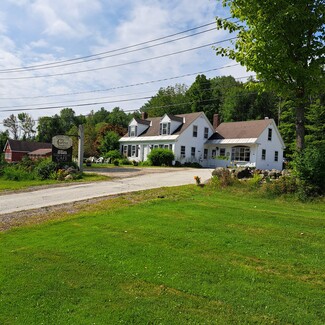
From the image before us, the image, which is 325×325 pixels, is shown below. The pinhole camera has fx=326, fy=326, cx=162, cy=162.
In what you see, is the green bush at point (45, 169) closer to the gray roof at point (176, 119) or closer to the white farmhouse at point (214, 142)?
the white farmhouse at point (214, 142)

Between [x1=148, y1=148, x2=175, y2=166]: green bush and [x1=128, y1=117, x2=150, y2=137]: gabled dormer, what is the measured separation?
28.2ft

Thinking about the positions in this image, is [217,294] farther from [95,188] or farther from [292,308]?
[95,188]

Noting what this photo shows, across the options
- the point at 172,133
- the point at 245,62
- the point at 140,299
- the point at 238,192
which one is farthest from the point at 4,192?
the point at 172,133

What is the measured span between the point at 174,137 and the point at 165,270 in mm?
32821

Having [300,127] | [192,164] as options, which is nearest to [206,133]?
[192,164]

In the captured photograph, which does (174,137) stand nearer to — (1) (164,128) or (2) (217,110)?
(1) (164,128)

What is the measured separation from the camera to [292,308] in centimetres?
379

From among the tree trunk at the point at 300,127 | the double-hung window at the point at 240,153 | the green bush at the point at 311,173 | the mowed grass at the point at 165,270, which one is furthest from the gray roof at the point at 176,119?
the mowed grass at the point at 165,270

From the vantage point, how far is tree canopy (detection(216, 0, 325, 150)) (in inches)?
437

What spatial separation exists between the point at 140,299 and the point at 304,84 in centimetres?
1074

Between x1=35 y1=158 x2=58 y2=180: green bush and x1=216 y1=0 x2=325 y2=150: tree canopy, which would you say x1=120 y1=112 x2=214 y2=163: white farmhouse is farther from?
x1=216 y1=0 x2=325 y2=150: tree canopy

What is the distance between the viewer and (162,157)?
1383 inches

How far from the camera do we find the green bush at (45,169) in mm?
20281

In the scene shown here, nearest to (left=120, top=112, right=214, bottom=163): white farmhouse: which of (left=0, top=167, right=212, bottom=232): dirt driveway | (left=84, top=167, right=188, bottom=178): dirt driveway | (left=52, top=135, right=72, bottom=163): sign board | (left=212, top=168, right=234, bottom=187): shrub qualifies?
(left=84, top=167, right=188, bottom=178): dirt driveway
